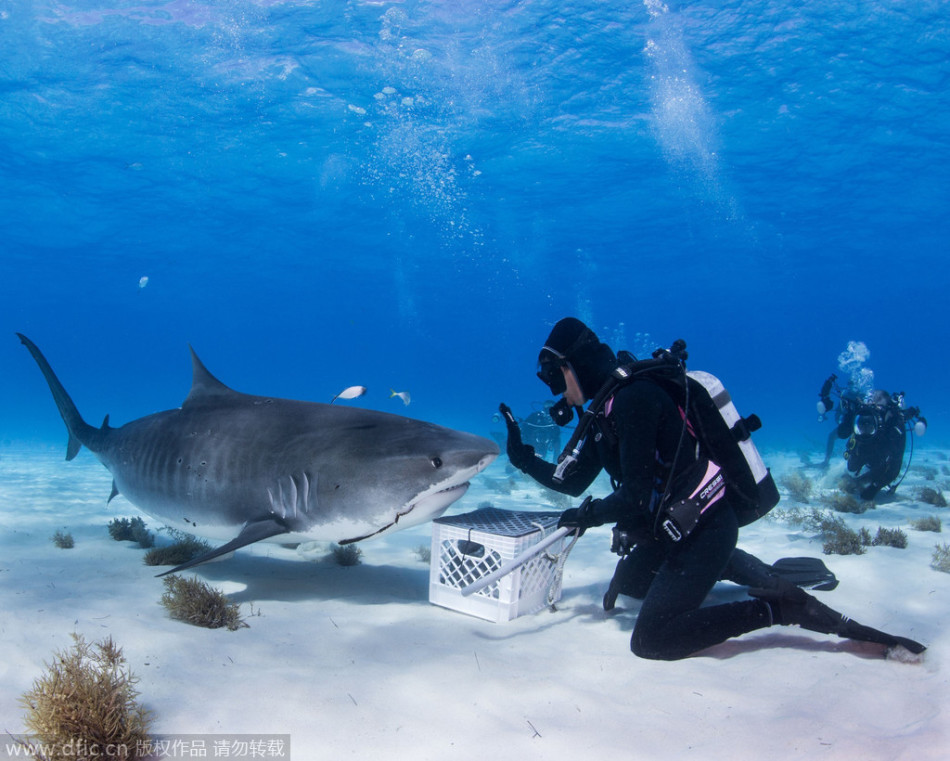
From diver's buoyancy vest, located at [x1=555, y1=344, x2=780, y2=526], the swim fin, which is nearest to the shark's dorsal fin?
diver's buoyancy vest, located at [x1=555, y1=344, x2=780, y2=526]

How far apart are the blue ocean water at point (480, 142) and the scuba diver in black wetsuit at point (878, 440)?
42.5 feet

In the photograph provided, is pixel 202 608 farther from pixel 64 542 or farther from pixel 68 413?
pixel 68 413

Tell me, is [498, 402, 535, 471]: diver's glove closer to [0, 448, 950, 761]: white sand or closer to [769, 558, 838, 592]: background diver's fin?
[0, 448, 950, 761]: white sand

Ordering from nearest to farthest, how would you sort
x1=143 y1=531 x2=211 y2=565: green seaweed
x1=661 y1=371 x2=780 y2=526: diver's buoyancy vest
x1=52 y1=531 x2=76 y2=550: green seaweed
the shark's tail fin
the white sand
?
the white sand, x1=661 y1=371 x2=780 y2=526: diver's buoyancy vest, x1=143 y1=531 x2=211 y2=565: green seaweed, x1=52 y1=531 x2=76 y2=550: green seaweed, the shark's tail fin

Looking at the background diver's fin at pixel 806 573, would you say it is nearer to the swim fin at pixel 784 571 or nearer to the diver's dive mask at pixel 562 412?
the swim fin at pixel 784 571

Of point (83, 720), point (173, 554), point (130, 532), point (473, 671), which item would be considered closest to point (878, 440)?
point (473, 671)

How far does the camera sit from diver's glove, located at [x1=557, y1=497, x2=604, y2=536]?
3666mm

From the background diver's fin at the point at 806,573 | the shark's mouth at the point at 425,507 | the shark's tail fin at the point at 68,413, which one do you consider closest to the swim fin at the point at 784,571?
the background diver's fin at the point at 806,573

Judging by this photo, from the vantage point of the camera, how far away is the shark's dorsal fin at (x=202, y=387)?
224 inches

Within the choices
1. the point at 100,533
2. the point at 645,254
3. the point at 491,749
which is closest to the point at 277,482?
the point at 491,749

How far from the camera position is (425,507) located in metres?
4.14

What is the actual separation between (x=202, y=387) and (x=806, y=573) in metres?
6.21

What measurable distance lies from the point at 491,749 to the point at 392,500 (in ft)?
6.16

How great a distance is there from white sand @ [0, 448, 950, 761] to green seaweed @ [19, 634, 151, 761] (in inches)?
7.7
